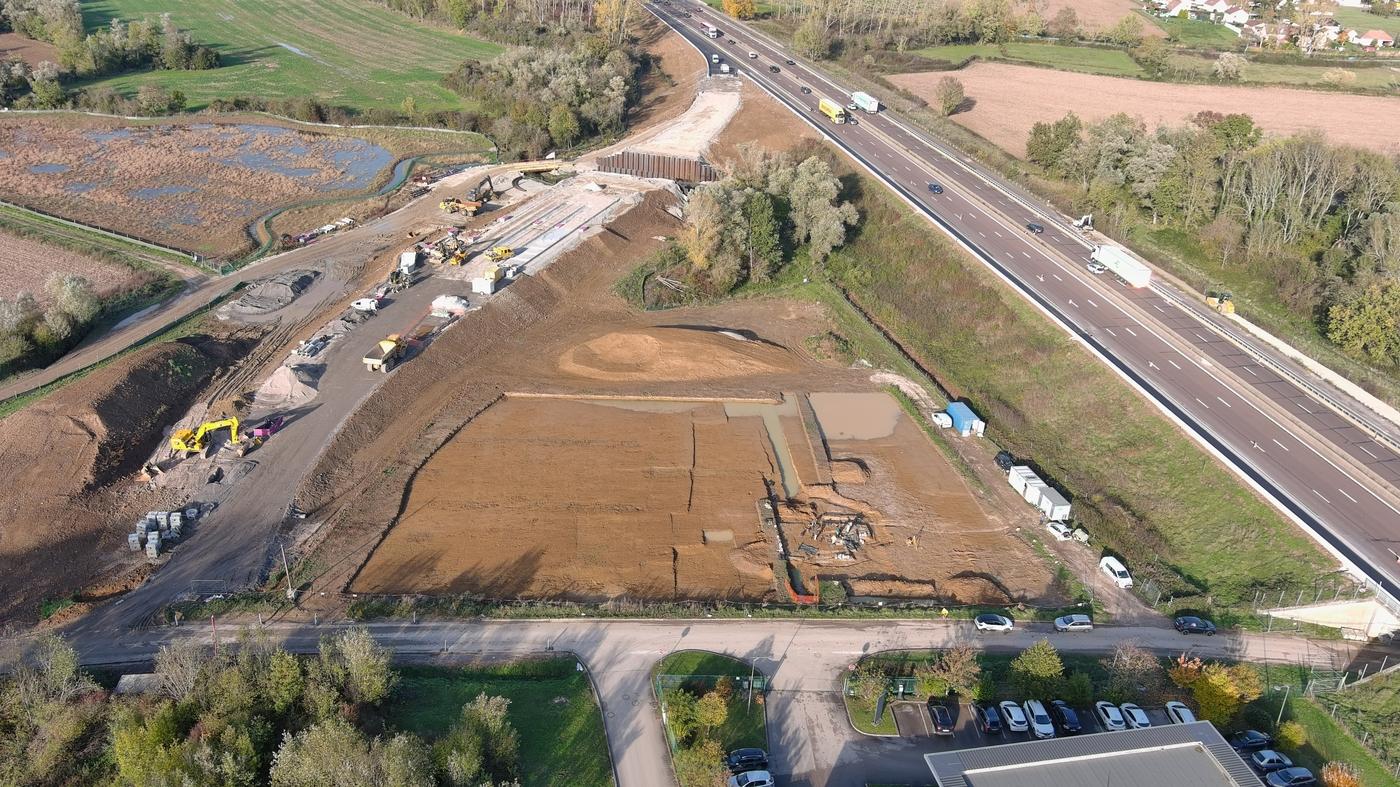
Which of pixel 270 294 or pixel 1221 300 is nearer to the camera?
pixel 270 294

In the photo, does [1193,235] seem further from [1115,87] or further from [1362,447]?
[1115,87]

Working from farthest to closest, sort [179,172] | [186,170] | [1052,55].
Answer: [1052,55]
[186,170]
[179,172]

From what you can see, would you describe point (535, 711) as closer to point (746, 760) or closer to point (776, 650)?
point (746, 760)

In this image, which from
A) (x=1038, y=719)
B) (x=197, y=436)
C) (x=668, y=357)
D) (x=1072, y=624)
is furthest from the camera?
(x=668, y=357)

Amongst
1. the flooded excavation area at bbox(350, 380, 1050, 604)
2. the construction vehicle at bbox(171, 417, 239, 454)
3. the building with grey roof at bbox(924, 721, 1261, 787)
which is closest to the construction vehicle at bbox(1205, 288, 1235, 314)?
the flooded excavation area at bbox(350, 380, 1050, 604)

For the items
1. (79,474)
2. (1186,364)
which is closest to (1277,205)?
(1186,364)

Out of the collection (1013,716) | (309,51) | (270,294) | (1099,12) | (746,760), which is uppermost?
(1099,12)

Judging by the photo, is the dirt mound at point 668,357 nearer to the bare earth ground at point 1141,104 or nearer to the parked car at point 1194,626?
the parked car at point 1194,626

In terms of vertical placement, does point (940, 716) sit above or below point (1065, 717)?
below
